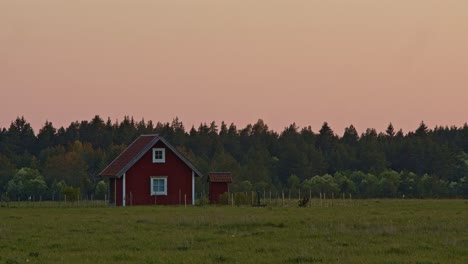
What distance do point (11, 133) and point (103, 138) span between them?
1958 centimetres

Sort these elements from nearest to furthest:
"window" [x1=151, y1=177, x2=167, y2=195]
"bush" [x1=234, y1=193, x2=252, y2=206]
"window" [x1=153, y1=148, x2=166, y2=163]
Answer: "bush" [x1=234, y1=193, x2=252, y2=206], "window" [x1=151, y1=177, x2=167, y2=195], "window" [x1=153, y1=148, x2=166, y2=163]

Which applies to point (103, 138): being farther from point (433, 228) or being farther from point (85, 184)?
point (433, 228)

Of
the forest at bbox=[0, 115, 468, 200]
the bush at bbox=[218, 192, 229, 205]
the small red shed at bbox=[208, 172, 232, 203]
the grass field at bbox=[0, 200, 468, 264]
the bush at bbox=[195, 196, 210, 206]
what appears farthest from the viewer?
the forest at bbox=[0, 115, 468, 200]

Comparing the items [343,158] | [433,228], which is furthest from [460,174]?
[433,228]

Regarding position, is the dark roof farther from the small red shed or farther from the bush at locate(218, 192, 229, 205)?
the bush at locate(218, 192, 229, 205)

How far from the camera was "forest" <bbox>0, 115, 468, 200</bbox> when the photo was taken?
127 metres

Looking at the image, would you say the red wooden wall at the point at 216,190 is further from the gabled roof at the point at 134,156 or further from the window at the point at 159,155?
the window at the point at 159,155

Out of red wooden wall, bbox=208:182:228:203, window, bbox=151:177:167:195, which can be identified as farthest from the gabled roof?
window, bbox=151:177:167:195

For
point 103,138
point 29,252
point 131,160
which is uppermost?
point 103,138

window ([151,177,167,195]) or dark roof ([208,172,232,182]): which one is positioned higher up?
dark roof ([208,172,232,182])

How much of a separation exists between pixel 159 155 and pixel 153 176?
1.76 metres

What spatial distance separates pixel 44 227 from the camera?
38.1 m

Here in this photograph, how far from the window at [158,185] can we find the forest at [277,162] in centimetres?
4338

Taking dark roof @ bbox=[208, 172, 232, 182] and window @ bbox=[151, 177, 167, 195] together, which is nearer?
window @ bbox=[151, 177, 167, 195]
